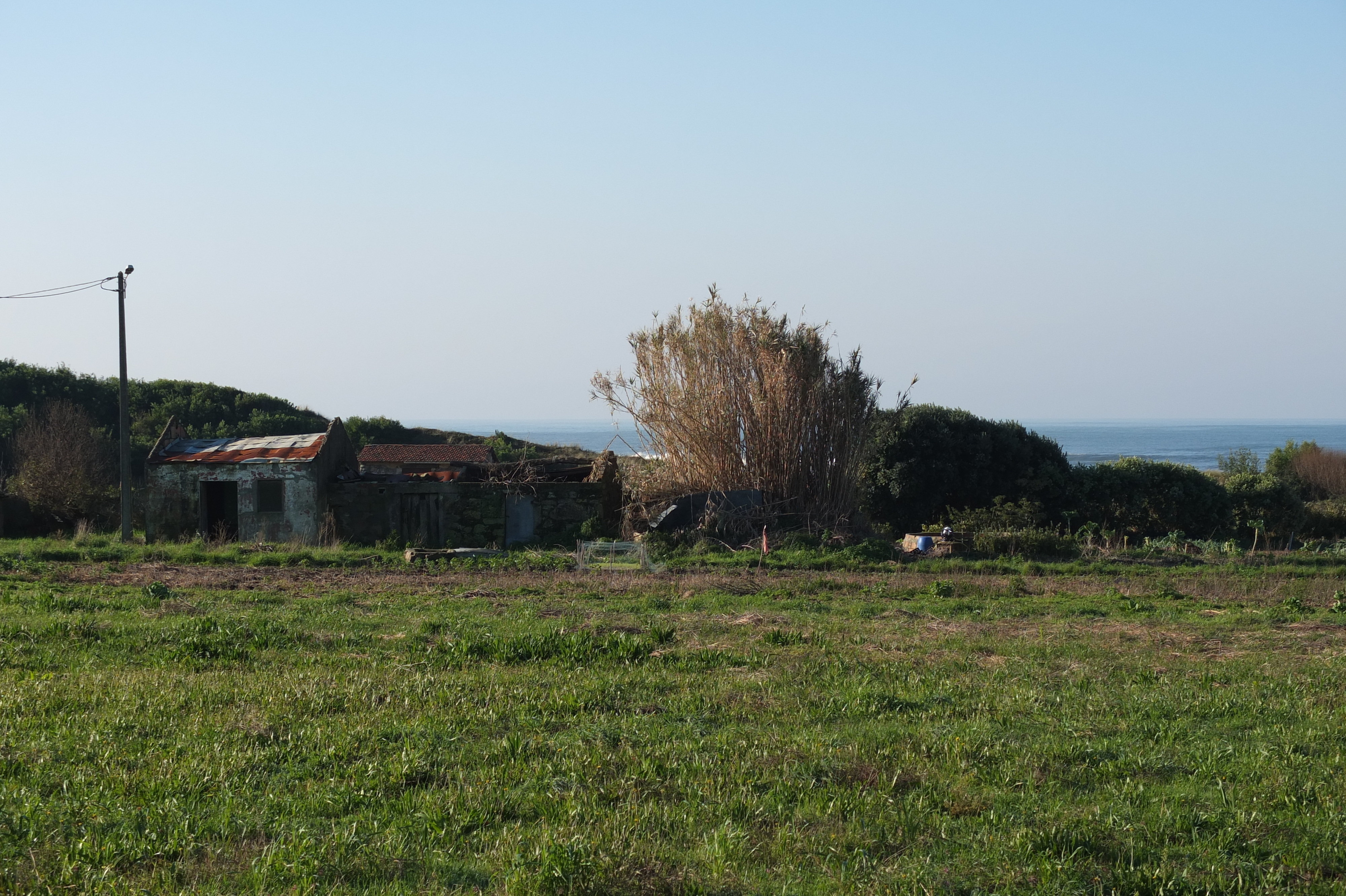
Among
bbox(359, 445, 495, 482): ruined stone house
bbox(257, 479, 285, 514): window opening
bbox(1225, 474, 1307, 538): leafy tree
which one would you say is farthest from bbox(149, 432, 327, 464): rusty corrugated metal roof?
bbox(1225, 474, 1307, 538): leafy tree

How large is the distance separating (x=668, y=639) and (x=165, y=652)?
16.0 feet

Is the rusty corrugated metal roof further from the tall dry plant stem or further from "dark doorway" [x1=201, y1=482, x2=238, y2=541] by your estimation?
the tall dry plant stem

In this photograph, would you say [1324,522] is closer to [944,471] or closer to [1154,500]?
[1154,500]

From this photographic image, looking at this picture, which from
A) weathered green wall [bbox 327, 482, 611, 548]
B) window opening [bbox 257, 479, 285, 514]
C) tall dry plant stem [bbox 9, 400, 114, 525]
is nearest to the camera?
weathered green wall [bbox 327, 482, 611, 548]

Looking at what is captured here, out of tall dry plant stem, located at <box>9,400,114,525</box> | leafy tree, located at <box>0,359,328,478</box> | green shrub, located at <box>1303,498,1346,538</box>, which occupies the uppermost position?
leafy tree, located at <box>0,359,328,478</box>

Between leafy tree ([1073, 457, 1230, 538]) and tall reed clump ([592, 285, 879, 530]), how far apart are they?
9668 mm

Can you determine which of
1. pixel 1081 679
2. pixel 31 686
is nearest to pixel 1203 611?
pixel 1081 679

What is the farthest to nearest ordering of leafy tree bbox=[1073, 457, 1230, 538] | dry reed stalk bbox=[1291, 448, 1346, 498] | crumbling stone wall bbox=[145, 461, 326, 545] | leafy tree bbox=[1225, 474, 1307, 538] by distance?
dry reed stalk bbox=[1291, 448, 1346, 498]
leafy tree bbox=[1225, 474, 1307, 538]
leafy tree bbox=[1073, 457, 1230, 538]
crumbling stone wall bbox=[145, 461, 326, 545]

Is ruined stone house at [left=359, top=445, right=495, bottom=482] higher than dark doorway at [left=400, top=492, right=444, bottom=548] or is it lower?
higher

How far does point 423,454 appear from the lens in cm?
4591

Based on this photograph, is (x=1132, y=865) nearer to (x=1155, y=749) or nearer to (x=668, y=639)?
(x=1155, y=749)

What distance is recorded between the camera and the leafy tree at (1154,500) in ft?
101

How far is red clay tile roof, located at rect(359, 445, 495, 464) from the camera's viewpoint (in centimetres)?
4450

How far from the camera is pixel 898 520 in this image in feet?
107
